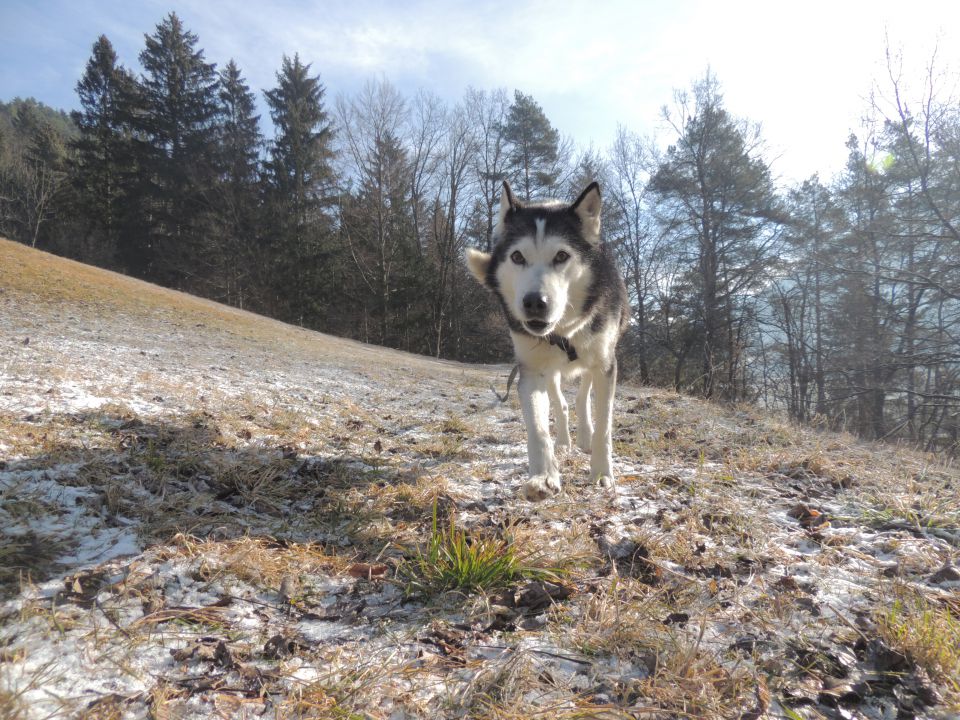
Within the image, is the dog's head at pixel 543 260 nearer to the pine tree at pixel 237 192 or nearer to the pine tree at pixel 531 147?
the pine tree at pixel 531 147

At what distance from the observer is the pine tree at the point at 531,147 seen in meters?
Result: 27.9

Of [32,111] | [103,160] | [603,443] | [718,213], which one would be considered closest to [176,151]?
[103,160]

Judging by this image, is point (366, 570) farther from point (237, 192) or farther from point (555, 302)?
point (237, 192)

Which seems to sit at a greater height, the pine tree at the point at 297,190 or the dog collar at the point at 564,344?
the pine tree at the point at 297,190

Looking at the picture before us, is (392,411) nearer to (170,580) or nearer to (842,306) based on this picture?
(170,580)

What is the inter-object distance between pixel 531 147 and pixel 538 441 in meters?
28.5

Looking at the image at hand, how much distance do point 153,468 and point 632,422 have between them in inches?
197

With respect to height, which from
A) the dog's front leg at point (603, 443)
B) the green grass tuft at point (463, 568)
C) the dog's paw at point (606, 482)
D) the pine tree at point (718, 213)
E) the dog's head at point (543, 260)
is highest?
the pine tree at point (718, 213)

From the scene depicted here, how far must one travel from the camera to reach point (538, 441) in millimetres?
2967

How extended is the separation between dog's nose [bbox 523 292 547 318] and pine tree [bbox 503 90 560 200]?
26.7 m

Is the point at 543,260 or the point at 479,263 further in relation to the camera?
the point at 479,263

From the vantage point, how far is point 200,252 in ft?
102

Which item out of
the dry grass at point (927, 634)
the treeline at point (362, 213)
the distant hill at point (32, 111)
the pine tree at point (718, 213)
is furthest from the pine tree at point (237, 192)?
the dry grass at point (927, 634)

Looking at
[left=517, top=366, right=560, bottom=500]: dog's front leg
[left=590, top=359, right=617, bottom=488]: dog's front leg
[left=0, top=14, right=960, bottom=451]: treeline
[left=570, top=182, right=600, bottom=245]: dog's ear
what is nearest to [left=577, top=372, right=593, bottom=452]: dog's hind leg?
[left=590, top=359, right=617, bottom=488]: dog's front leg
